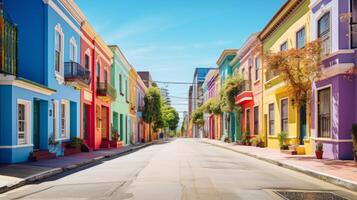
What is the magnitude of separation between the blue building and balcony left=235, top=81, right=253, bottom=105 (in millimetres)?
14654

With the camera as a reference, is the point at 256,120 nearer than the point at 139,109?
Yes

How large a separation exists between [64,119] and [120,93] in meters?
17.0

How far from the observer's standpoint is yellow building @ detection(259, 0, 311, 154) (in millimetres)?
22469

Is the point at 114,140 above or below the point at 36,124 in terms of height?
below

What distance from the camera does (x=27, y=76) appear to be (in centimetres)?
1972

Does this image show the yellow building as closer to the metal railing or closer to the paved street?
the paved street

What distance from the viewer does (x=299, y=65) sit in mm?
19109

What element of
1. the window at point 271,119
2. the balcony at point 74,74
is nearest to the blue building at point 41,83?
the balcony at point 74,74

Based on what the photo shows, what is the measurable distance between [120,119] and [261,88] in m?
14.8

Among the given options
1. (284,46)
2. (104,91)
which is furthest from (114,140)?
(284,46)

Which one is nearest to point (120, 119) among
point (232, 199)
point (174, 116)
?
point (232, 199)

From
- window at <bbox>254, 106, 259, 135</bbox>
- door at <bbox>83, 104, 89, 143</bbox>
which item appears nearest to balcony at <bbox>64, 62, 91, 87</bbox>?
door at <bbox>83, 104, 89, 143</bbox>

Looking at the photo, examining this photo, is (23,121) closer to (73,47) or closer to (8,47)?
(8,47)

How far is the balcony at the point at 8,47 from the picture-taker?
1540 centimetres
